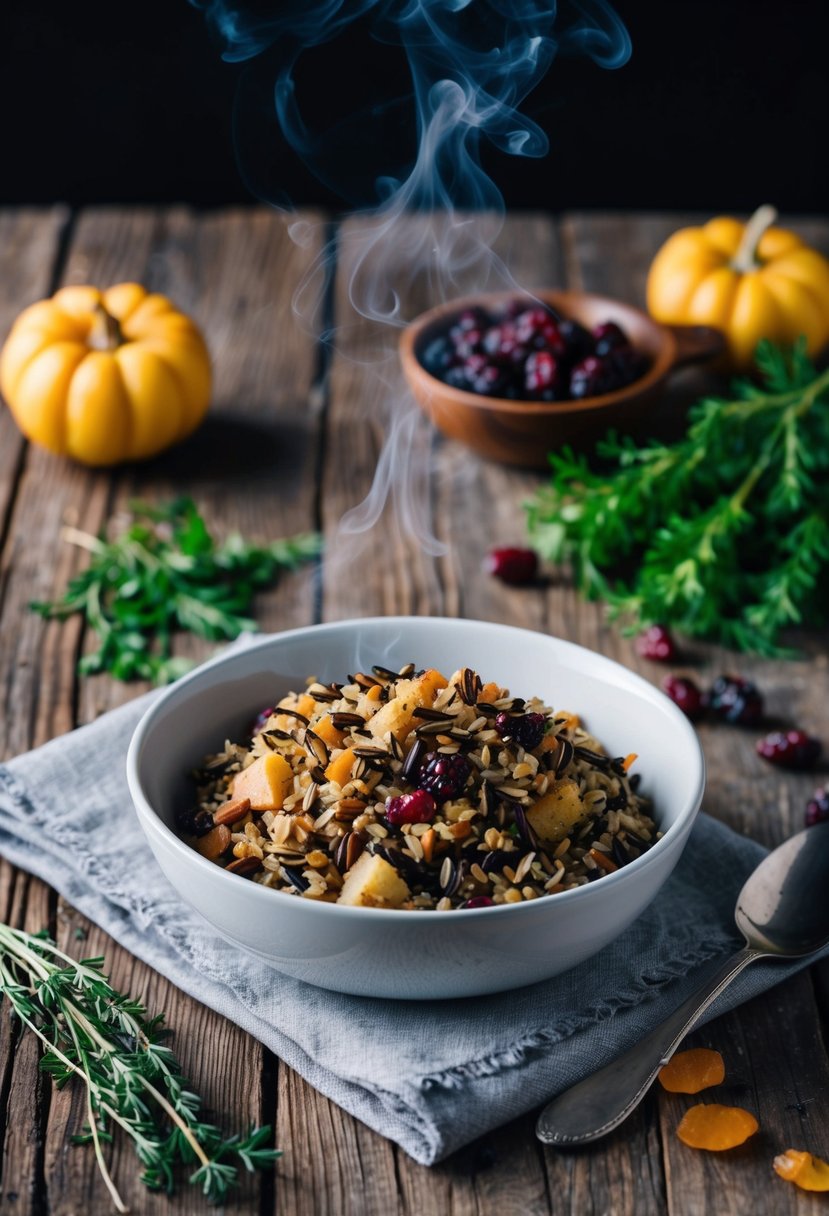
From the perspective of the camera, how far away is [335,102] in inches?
226

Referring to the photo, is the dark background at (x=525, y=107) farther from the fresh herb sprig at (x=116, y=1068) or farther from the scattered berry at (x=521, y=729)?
the fresh herb sprig at (x=116, y=1068)

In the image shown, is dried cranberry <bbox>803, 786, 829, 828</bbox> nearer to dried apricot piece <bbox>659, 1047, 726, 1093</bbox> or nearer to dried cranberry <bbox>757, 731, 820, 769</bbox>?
dried cranberry <bbox>757, 731, 820, 769</bbox>

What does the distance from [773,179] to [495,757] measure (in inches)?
190

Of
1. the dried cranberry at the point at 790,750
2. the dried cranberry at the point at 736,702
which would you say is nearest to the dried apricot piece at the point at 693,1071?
the dried cranberry at the point at 790,750

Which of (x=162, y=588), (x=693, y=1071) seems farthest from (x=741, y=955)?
(x=162, y=588)

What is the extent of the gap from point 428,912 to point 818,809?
3.37 feet

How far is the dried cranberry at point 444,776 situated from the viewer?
1.87 meters

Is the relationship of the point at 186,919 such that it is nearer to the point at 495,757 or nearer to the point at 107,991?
the point at 107,991

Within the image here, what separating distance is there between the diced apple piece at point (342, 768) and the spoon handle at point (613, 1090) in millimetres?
516

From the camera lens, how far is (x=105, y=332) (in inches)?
134

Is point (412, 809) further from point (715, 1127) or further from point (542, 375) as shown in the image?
point (542, 375)

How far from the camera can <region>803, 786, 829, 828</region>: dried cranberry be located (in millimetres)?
2400

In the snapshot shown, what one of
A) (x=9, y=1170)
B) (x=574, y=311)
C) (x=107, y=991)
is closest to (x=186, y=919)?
(x=107, y=991)

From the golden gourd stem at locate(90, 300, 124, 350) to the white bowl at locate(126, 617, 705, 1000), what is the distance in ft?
4.68
